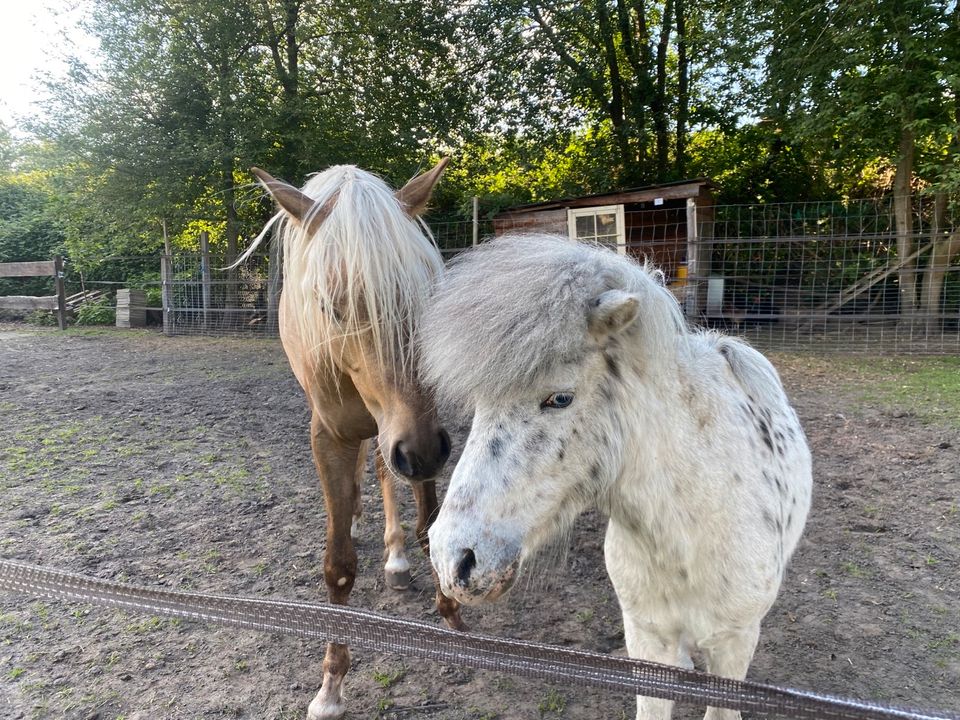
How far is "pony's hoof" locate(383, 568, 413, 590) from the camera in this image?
3.35 m

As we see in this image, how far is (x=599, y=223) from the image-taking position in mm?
12812

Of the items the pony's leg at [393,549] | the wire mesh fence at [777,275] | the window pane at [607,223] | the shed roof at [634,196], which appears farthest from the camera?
the window pane at [607,223]

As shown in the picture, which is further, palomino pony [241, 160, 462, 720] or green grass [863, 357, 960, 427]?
green grass [863, 357, 960, 427]

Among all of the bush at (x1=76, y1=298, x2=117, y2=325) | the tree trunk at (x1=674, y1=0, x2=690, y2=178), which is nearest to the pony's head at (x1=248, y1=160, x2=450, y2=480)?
the tree trunk at (x1=674, y1=0, x2=690, y2=178)

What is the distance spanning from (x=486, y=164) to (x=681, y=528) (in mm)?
16082

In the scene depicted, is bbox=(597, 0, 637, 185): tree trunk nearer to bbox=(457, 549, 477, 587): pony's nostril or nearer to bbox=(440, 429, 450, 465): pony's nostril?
bbox=(440, 429, 450, 465): pony's nostril

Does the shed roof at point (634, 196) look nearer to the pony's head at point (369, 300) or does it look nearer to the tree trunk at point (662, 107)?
the tree trunk at point (662, 107)

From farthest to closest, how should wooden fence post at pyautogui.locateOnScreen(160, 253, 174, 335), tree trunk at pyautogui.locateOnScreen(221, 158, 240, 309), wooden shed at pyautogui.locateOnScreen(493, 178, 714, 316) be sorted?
wooden fence post at pyautogui.locateOnScreen(160, 253, 174, 335), tree trunk at pyautogui.locateOnScreen(221, 158, 240, 309), wooden shed at pyautogui.locateOnScreen(493, 178, 714, 316)

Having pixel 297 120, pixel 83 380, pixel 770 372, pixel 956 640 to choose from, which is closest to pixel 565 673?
pixel 770 372

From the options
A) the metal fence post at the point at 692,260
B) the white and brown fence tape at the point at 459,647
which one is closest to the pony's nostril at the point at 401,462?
the white and brown fence tape at the point at 459,647

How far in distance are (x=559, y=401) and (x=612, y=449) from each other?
208 mm

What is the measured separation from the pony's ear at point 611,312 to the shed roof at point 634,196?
35.5ft

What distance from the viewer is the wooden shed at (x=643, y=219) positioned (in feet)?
37.7

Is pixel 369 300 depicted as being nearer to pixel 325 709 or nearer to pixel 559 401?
pixel 559 401
